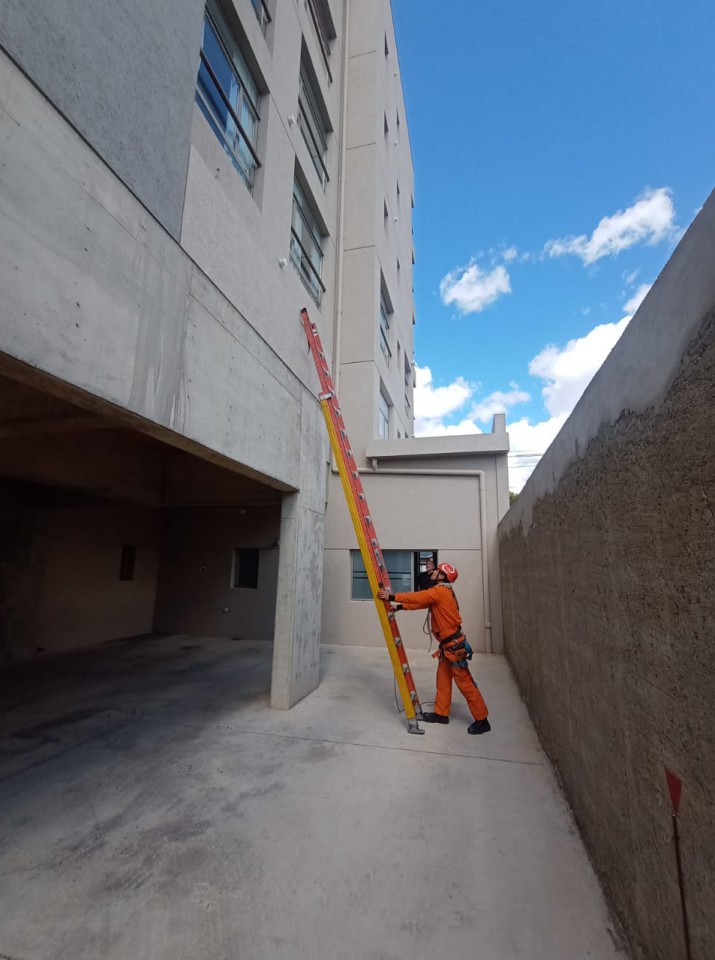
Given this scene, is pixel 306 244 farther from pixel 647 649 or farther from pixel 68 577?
pixel 647 649

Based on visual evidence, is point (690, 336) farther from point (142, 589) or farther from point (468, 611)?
point (142, 589)

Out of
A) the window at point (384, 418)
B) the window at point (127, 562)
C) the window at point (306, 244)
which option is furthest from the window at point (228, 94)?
the window at point (127, 562)

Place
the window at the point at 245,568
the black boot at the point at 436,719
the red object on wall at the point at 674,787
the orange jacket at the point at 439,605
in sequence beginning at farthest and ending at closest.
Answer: the window at the point at 245,568 → the black boot at the point at 436,719 → the orange jacket at the point at 439,605 → the red object on wall at the point at 674,787

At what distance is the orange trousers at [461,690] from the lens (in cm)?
448

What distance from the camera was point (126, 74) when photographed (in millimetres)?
3094

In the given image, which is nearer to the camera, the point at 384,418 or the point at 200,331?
the point at 200,331

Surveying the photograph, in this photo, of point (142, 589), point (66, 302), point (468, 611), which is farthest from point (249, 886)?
point (142, 589)

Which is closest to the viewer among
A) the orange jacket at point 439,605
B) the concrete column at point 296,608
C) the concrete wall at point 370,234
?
the orange jacket at point 439,605

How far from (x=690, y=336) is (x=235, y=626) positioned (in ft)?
33.0

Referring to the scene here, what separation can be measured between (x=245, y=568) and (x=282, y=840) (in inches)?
309

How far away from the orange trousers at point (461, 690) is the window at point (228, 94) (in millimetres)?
6646

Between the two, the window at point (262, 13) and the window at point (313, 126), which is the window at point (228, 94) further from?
the window at point (313, 126)

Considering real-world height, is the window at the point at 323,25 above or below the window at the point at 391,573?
above

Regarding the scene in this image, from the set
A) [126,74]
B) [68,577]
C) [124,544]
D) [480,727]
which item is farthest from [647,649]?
[124,544]
